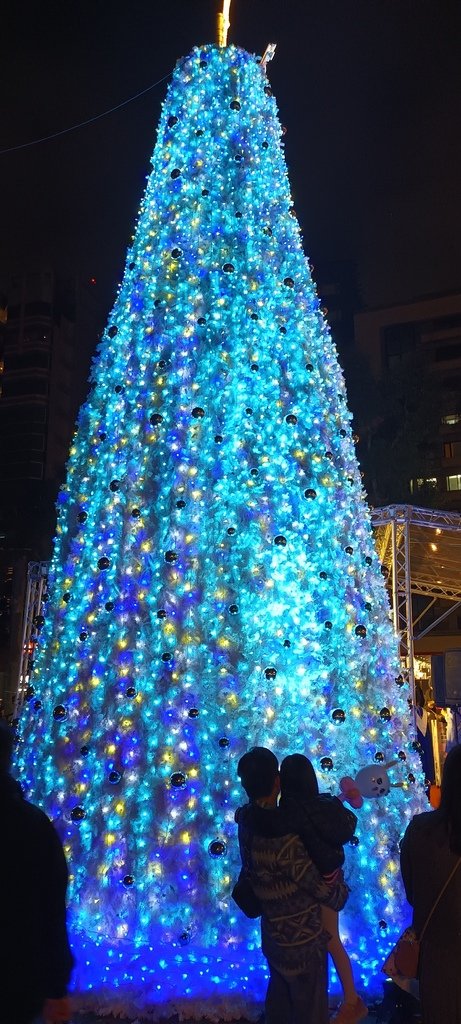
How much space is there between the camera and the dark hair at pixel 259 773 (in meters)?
2.79

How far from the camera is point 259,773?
9.13 feet

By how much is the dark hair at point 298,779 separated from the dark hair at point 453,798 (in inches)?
26.5

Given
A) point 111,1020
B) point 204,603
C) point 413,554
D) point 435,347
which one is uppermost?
point 435,347

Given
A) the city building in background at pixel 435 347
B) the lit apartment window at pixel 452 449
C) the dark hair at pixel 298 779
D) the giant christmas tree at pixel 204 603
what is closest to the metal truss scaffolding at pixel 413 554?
the giant christmas tree at pixel 204 603

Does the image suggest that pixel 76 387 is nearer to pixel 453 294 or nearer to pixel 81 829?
pixel 453 294

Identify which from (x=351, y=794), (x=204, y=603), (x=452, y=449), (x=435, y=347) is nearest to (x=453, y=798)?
(x=351, y=794)

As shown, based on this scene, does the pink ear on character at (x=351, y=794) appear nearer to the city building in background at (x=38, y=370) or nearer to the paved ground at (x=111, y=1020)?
the paved ground at (x=111, y=1020)

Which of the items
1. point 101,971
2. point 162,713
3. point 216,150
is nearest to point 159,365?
point 216,150

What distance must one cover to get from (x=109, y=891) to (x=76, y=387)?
1684 inches

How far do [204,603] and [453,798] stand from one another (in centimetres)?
243

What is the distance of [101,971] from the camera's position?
12.4 ft

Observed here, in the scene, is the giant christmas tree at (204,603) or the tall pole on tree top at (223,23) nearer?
the giant christmas tree at (204,603)

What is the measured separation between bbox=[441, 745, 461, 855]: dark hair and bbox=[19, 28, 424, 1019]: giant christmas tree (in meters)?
1.37

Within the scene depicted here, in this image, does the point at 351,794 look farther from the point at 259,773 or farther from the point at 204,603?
the point at 204,603
